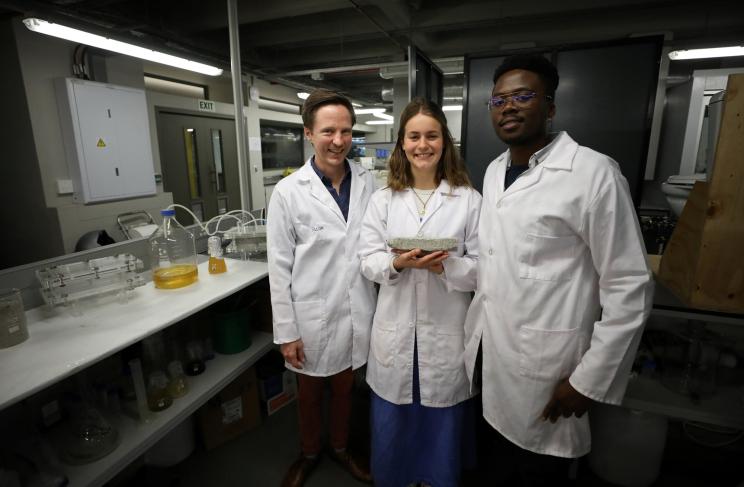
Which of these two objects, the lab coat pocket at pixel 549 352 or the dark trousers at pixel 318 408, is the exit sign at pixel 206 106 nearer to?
the dark trousers at pixel 318 408

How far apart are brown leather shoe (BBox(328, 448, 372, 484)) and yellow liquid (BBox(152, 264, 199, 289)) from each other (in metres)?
1.06

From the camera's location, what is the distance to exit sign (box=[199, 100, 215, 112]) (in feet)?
16.3

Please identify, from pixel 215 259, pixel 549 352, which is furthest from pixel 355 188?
pixel 549 352

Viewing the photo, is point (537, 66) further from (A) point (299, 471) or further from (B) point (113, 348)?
(A) point (299, 471)

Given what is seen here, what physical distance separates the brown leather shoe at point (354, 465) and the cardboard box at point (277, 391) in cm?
53

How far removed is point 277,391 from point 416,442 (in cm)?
99

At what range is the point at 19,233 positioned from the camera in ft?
12.1

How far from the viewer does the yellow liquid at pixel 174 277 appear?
154 centimetres

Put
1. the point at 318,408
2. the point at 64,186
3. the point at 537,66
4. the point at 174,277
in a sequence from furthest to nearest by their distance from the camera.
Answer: the point at 64,186 < the point at 318,408 < the point at 174,277 < the point at 537,66

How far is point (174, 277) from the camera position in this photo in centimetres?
155

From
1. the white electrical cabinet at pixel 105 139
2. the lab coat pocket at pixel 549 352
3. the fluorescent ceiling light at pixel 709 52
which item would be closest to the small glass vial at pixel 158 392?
the lab coat pocket at pixel 549 352

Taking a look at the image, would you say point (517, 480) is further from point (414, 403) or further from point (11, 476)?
point (11, 476)

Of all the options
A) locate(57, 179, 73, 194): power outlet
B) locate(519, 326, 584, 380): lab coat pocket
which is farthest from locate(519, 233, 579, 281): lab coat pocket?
locate(57, 179, 73, 194): power outlet

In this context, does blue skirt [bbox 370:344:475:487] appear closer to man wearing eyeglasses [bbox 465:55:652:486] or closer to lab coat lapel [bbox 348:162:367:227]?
man wearing eyeglasses [bbox 465:55:652:486]
